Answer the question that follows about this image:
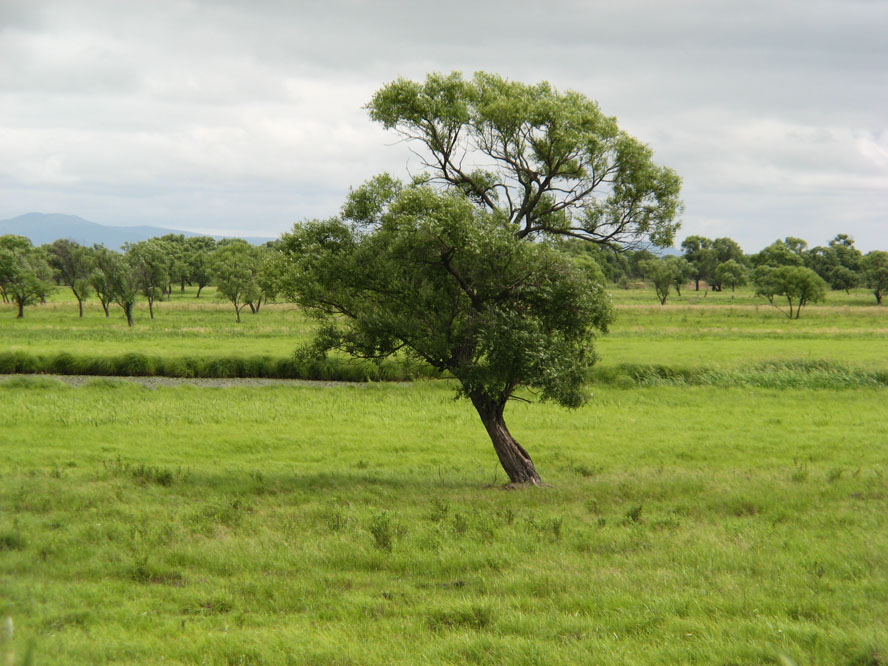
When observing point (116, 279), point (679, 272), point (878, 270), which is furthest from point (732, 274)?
point (116, 279)

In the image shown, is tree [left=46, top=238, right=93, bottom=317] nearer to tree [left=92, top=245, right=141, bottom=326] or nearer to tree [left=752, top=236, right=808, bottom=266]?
tree [left=92, top=245, right=141, bottom=326]

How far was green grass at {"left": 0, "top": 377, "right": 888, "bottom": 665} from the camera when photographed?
9.46 meters

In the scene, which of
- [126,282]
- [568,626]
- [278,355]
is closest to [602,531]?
[568,626]

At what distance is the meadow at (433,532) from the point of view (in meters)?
9.55

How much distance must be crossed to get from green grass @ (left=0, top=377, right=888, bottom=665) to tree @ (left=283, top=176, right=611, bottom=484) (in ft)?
12.4

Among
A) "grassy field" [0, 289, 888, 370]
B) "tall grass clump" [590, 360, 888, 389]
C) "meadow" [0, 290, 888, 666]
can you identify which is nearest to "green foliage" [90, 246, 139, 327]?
"grassy field" [0, 289, 888, 370]

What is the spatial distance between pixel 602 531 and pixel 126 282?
7722 cm

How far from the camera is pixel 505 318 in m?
20.2

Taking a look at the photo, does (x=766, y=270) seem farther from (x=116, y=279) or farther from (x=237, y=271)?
(x=116, y=279)

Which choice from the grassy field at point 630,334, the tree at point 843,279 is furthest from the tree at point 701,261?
the grassy field at point 630,334

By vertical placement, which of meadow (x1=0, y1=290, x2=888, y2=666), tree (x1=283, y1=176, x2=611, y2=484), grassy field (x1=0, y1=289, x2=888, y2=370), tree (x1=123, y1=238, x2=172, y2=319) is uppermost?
tree (x1=123, y1=238, x2=172, y2=319)

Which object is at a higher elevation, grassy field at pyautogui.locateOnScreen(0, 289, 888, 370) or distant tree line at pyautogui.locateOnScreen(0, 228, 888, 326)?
distant tree line at pyautogui.locateOnScreen(0, 228, 888, 326)

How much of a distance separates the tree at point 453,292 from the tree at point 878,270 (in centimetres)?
12449

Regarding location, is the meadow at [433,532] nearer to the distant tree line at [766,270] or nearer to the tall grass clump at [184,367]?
the tall grass clump at [184,367]
